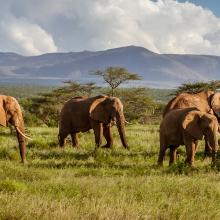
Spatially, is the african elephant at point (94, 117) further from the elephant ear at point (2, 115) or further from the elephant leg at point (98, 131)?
the elephant ear at point (2, 115)

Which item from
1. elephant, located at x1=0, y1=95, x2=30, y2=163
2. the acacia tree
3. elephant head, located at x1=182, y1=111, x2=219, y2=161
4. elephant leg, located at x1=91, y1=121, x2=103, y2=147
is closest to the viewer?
elephant head, located at x1=182, y1=111, x2=219, y2=161

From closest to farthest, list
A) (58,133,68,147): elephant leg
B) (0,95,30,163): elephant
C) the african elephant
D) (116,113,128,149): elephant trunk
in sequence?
(0,95,30,163): elephant → (116,113,128,149): elephant trunk → the african elephant → (58,133,68,147): elephant leg

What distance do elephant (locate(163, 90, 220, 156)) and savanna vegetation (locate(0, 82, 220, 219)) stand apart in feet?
4.70

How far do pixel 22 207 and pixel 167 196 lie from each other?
3.23 m

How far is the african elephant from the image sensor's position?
55.0 feet

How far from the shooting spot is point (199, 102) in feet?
53.3

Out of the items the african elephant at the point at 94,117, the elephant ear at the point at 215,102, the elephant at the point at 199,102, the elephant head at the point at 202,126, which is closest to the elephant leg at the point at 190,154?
the elephant head at the point at 202,126

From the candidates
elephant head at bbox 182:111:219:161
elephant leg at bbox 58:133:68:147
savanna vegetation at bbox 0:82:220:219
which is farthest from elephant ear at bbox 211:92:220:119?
elephant leg at bbox 58:133:68:147

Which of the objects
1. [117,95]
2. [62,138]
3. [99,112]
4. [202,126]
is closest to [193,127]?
[202,126]

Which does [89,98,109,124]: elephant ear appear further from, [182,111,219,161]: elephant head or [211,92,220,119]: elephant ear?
[182,111,219,161]: elephant head

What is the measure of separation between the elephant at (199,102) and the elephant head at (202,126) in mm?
2790

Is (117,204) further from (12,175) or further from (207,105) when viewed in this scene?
(207,105)

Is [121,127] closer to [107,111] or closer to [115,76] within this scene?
[107,111]

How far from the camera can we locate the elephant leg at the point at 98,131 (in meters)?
16.7
